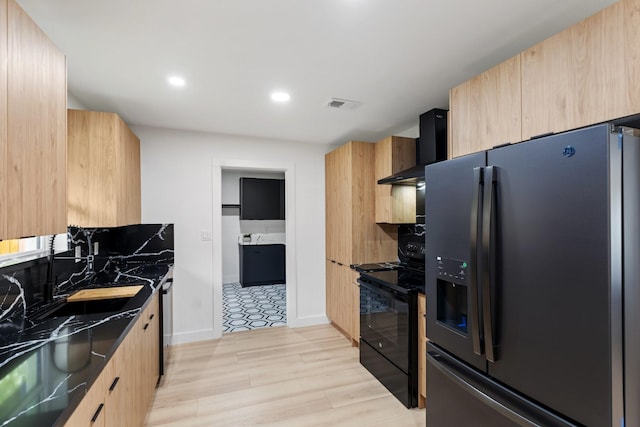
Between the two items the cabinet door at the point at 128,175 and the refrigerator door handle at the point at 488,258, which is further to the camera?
the cabinet door at the point at 128,175

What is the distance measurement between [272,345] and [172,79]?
2.76m

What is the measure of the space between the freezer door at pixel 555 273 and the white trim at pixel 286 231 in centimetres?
283

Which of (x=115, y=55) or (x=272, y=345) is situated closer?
(x=115, y=55)

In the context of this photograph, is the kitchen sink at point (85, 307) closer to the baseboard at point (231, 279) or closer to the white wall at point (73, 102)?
the white wall at point (73, 102)

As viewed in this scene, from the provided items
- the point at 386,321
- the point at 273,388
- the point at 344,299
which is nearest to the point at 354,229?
the point at 344,299

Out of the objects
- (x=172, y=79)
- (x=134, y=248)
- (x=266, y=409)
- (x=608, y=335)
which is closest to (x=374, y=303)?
(x=266, y=409)

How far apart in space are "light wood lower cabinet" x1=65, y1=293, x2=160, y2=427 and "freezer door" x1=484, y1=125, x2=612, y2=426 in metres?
1.54

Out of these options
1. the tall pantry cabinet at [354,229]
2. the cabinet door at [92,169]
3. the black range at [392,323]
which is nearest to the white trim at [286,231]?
the tall pantry cabinet at [354,229]

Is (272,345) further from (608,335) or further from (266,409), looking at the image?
(608,335)

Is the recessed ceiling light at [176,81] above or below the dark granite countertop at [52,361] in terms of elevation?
above

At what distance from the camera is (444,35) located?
5.33 ft

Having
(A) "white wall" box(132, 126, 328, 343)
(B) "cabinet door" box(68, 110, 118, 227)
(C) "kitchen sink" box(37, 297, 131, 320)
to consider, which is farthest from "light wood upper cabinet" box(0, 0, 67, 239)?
(A) "white wall" box(132, 126, 328, 343)

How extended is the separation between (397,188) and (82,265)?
3053mm

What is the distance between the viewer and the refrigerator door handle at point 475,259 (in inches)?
50.7
